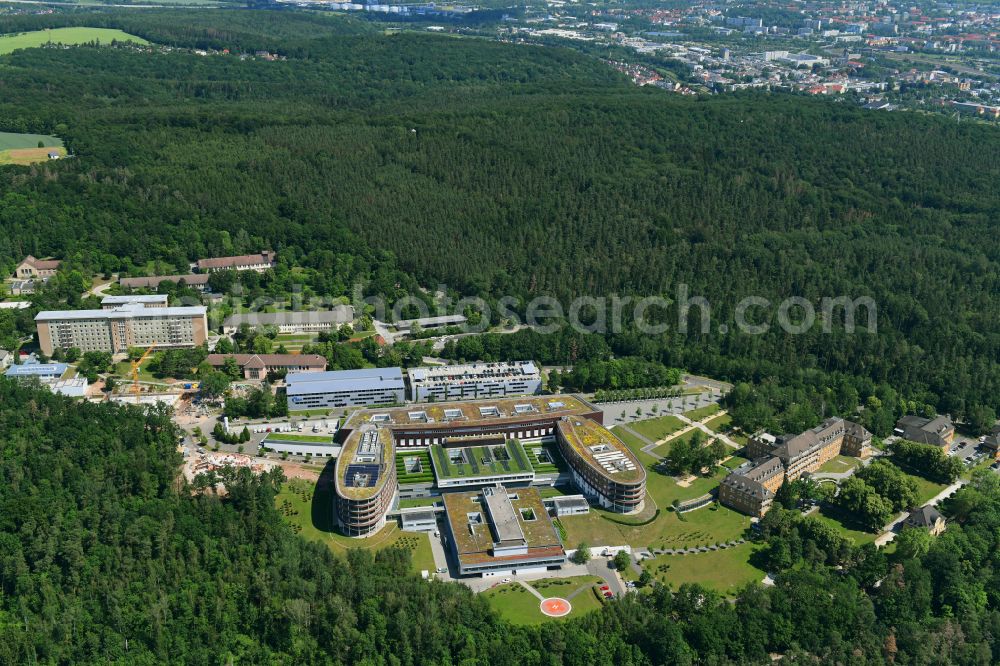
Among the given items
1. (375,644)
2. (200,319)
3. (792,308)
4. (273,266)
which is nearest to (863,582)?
(375,644)

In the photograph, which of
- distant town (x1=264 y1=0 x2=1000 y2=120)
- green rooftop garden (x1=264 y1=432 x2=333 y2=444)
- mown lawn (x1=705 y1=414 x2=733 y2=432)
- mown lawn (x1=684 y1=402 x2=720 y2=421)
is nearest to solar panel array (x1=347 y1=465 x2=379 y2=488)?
green rooftop garden (x1=264 y1=432 x2=333 y2=444)

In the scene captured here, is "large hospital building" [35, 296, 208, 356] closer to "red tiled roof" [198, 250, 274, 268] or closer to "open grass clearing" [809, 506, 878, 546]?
"red tiled roof" [198, 250, 274, 268]

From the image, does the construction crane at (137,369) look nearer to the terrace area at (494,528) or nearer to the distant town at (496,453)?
the distant town at (496,453)

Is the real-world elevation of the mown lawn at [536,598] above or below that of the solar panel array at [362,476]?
below

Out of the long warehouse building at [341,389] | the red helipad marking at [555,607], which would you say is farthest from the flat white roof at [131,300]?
the red helipad marking at [555,607]

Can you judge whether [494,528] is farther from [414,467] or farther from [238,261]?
[238,261]

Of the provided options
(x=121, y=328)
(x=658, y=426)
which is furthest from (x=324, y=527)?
(x=121, y=328)
